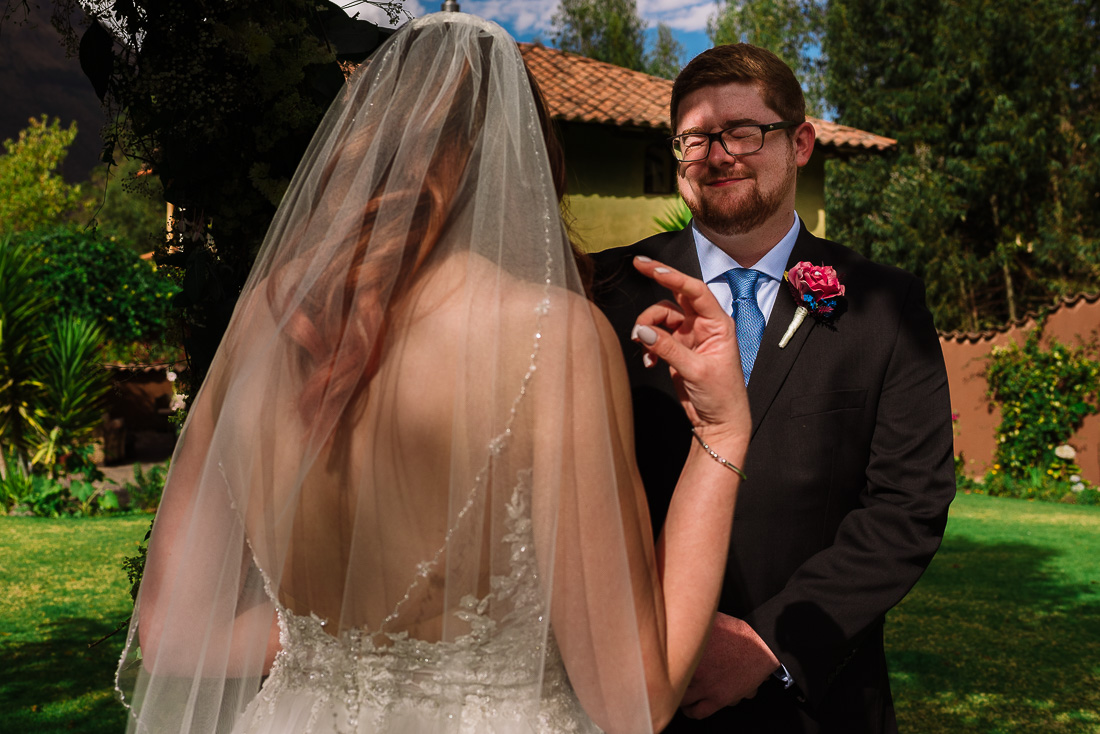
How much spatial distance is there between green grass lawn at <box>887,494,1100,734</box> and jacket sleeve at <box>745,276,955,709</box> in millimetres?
3573

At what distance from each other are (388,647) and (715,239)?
1527mm

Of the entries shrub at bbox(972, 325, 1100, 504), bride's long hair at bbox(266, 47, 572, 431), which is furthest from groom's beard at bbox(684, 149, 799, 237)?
shrub at bbox(972, 325, 1100, 504)

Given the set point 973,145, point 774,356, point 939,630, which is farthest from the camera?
point 973,145

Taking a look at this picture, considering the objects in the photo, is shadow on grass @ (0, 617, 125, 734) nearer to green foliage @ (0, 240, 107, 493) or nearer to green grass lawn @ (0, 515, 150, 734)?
green grass lawn @ (0, 515, 150, 734)

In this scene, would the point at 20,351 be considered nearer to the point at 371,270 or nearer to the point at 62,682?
the point at 62,682

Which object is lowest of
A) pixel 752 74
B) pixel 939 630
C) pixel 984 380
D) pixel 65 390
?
pixel 939 630

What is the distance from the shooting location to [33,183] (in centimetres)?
2891

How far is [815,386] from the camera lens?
7.32ft

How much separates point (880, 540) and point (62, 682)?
5.32 metres

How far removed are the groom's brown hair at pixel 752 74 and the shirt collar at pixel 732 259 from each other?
0.36m

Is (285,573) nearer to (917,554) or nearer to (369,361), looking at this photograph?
(369,361)

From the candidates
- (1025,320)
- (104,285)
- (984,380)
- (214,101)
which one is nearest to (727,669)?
(214,101)

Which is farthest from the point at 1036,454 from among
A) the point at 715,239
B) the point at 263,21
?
the point at 263,21

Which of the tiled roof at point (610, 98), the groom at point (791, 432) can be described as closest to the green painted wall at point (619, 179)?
the tiled roof at point (610, 98)
